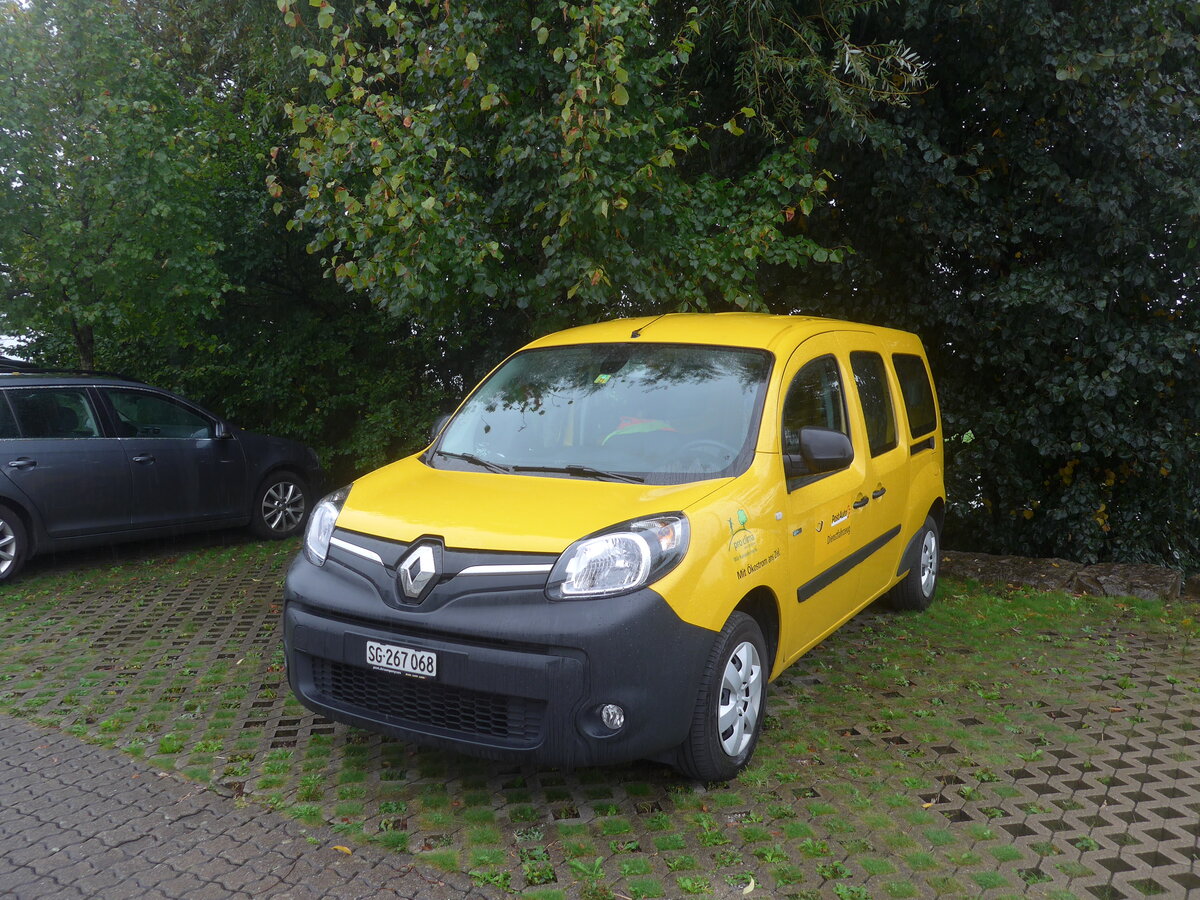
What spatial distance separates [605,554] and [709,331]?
6.09 ft

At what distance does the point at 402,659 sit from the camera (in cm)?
378

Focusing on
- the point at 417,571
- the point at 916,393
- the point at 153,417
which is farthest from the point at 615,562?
the point at 153,417

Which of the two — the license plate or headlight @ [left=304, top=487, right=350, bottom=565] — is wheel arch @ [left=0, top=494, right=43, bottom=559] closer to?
headlight @ [left=304, top=487, right=350, bottom=565]

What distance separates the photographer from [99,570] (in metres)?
8.38

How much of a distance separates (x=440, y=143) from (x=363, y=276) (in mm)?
1105

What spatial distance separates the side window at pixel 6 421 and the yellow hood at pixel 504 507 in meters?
4.66

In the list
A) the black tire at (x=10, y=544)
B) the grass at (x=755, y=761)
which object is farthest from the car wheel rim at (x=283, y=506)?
the grass at (x=755, y=761)

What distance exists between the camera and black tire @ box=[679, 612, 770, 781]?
12.7 feet

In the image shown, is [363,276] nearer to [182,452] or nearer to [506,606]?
[182,452]

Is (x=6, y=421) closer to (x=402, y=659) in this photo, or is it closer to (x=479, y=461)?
(x=479, y=461)

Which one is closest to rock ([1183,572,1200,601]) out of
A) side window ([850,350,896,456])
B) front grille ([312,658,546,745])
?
side window ([850,350,896,456])

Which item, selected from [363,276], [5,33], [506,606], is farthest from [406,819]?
[5,33]

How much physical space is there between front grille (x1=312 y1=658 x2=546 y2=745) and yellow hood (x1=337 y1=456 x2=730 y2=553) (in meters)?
0.55

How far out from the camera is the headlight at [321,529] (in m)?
4.25
